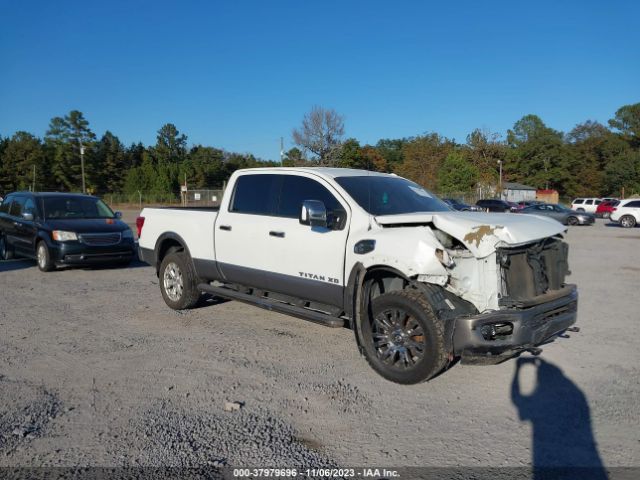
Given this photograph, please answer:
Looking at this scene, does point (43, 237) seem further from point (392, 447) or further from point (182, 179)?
point (182, 179)

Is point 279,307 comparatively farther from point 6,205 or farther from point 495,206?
point 495,206

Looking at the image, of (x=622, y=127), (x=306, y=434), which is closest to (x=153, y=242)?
(x=306, y=434)

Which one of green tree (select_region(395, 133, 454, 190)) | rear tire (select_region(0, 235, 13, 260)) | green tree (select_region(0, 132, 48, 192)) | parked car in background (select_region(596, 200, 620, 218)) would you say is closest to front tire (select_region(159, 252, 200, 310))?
rear tire (select_region(0, 235, 13, 260))

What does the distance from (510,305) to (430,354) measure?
778 millimetres

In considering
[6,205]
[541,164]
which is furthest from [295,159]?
[6,205]

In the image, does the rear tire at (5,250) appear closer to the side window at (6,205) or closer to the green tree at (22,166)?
the side window at (6,205)

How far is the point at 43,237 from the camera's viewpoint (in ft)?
35.5

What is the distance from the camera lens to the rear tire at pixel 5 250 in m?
12.7

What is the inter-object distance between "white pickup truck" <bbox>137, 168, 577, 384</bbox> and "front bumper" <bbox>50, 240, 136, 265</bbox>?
5231 millimetres

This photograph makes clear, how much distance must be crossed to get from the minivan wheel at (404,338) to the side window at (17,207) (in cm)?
1028

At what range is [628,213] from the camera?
30359 millimetres

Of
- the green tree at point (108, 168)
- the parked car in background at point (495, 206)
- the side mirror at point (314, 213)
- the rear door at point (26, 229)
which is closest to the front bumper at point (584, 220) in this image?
the parked car in background at point (495, 206)

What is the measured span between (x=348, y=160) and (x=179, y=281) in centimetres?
6495

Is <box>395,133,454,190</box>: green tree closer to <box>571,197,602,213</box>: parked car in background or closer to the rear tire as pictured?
<box>571,197,602,213</box>: parked car in background
